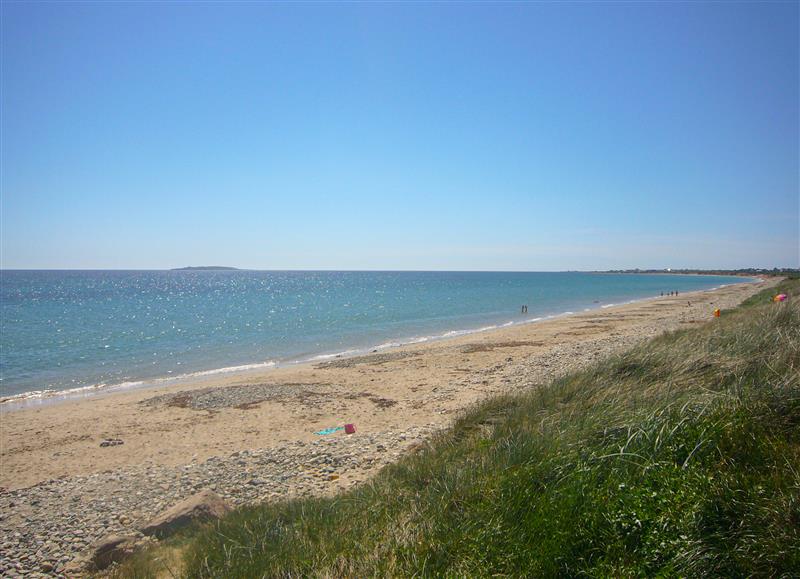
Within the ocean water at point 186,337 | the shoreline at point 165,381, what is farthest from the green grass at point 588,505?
the ocean water at point 186,337

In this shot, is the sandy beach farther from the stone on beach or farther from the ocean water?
the ocean water

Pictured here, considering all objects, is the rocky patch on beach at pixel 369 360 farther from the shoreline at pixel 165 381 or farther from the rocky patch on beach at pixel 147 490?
the rocky patch on beach at pixel 147 490

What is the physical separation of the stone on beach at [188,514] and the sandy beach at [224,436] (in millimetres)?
576

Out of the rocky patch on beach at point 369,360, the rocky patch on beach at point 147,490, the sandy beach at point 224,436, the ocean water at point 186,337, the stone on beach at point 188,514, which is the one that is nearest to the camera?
the stone on beach at point 188,514

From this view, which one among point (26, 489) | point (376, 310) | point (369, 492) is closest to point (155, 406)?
point (26, 489)

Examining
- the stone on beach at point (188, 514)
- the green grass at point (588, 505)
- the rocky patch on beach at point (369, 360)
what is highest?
the green grass at point (588, 505)

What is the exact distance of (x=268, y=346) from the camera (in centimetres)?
2753

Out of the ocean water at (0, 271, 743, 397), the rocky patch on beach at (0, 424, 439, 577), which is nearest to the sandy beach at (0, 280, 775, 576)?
the rocky patch on beach at (0, 424, 439, 577)

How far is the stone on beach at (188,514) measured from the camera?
20.0ft

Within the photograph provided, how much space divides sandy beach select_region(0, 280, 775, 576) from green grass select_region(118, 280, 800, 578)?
247 cm

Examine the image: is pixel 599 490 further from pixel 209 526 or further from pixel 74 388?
pixel 74 388

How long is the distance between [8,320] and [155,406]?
1410 inches

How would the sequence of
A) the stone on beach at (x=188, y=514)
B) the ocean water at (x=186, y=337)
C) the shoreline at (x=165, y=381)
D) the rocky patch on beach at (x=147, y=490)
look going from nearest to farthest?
the stone on beach at (x=188, y=514), the rocky patch on beach at (x=147, y=490), the shoreline at (x=165, y=381), the ocean water at (x=186, y=337)

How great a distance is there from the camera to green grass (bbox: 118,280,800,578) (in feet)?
9.64
